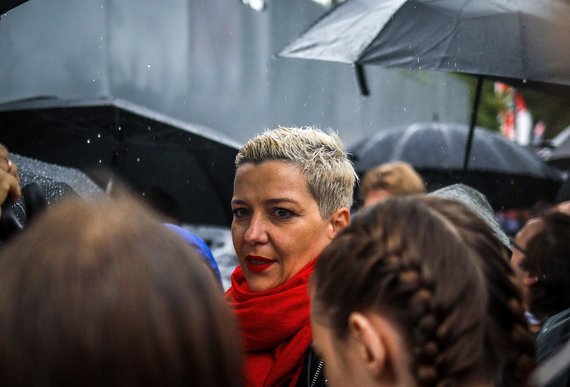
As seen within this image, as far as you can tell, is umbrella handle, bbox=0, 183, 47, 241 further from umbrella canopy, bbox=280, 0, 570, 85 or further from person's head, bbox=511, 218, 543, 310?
umbrella canopy, bbox=280, 0, 570, 85

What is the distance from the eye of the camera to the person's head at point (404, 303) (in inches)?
51.5

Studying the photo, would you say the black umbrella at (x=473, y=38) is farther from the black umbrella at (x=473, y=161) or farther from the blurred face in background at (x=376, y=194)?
the black umbrella at (x=473, y=161)

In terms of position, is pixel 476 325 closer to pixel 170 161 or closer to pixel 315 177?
pixel 315 177

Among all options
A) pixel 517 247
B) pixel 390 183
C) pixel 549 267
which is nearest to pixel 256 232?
pixel 549 267

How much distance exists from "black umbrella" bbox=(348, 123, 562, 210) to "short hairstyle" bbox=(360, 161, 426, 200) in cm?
228

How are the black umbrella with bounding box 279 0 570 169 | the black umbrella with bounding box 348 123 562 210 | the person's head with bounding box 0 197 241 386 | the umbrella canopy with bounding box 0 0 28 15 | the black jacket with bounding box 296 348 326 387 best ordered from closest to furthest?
1. the person's head with bounding box 0 197 241 386
2. the black jacket with bounding box 296 348 326 387
3. the umbrella canopy with bounding box 0 0 28 15
4. the black umbrella with bounding box 279 0 570 169
5. the black umbrella with bounding box 348 123 562 210

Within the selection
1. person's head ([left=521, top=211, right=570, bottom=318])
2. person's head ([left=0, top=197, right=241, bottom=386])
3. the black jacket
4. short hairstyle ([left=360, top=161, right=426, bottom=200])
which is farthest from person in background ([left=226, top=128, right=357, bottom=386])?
short hairstyle ([left=360, top=161, right=426, bottom=200])

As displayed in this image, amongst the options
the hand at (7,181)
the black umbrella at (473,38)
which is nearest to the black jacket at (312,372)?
the hand at (7,181)

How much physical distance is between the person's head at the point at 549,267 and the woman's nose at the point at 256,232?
124cm

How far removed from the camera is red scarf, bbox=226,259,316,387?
2.23 m

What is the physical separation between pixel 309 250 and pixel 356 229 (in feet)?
3.24

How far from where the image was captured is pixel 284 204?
244 centimetres

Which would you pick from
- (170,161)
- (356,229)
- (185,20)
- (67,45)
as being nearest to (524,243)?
(356,229)

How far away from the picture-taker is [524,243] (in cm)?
333
